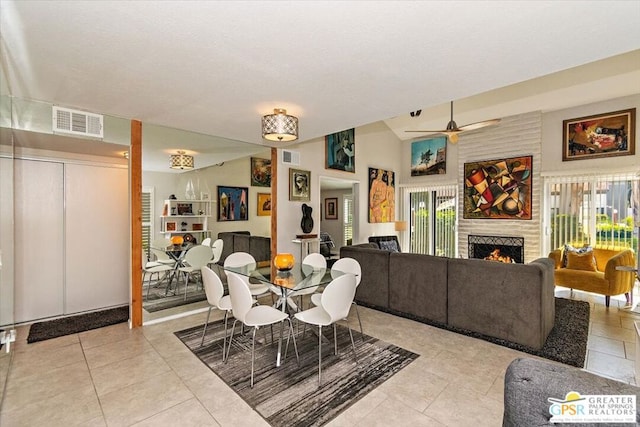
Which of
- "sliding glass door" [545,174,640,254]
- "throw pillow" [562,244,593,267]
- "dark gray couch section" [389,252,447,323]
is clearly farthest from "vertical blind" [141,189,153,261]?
"sliding glass door" [545,174,640,254]

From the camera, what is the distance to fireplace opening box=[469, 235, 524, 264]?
580cm

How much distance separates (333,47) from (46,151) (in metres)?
3.88

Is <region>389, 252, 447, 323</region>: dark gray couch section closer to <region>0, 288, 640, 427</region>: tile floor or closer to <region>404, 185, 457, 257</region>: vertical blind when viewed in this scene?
<region>0, 288, 640, 427</region>: tile floor

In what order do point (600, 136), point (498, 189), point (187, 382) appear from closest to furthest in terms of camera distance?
point (187, 382) < point (600, 136) < point (498, 189)

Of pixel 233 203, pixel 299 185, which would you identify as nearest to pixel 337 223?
pixel 299 185

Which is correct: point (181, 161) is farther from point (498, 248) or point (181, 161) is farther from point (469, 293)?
point (498, 248)

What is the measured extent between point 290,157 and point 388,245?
2814mm

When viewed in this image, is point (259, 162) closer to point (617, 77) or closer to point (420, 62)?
point (420, 62)

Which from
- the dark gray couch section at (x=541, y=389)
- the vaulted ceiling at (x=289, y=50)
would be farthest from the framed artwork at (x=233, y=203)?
the dark gray couch section at (x=541, y=389)

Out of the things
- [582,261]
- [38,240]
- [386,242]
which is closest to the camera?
[38,240]

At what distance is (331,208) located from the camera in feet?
34.1

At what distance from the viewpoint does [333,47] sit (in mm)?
1913

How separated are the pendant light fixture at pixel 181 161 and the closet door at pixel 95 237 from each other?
883 mm

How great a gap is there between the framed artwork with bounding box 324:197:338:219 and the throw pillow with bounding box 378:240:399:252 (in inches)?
154
